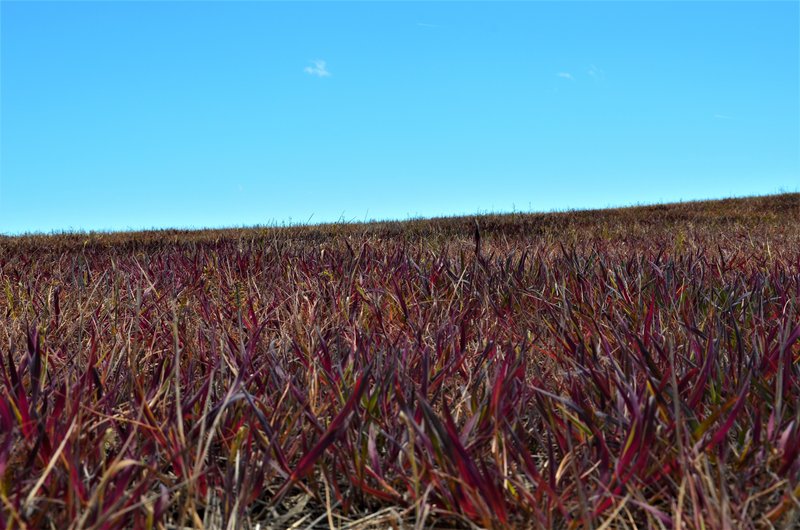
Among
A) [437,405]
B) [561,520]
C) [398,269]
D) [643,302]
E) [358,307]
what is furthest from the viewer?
[398,269]

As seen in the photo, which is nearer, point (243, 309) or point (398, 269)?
point (243, 309)

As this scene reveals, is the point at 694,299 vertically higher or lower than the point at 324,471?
higher

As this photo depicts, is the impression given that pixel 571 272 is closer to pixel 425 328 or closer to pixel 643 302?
pixel 643 302

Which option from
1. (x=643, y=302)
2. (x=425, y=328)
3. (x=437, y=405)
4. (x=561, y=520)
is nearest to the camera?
(x=561, y=520)

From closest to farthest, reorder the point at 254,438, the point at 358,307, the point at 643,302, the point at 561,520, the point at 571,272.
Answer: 1. the point at 561,520
2. the point at 254,438
3. the point at 643,302
4. the point at 358,307
5. the point at 571,272

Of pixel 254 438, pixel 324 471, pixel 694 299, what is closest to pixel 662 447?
pixel 324 471

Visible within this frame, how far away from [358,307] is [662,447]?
58.3 inches

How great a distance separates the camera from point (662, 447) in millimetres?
1106

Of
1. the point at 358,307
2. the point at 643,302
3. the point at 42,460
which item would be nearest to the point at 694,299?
the point at 643,302

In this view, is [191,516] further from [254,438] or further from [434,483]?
[434,483]

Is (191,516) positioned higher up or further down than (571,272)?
further down

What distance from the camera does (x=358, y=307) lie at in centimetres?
245

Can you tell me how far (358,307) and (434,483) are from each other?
1.47 m

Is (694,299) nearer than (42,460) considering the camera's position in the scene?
No
